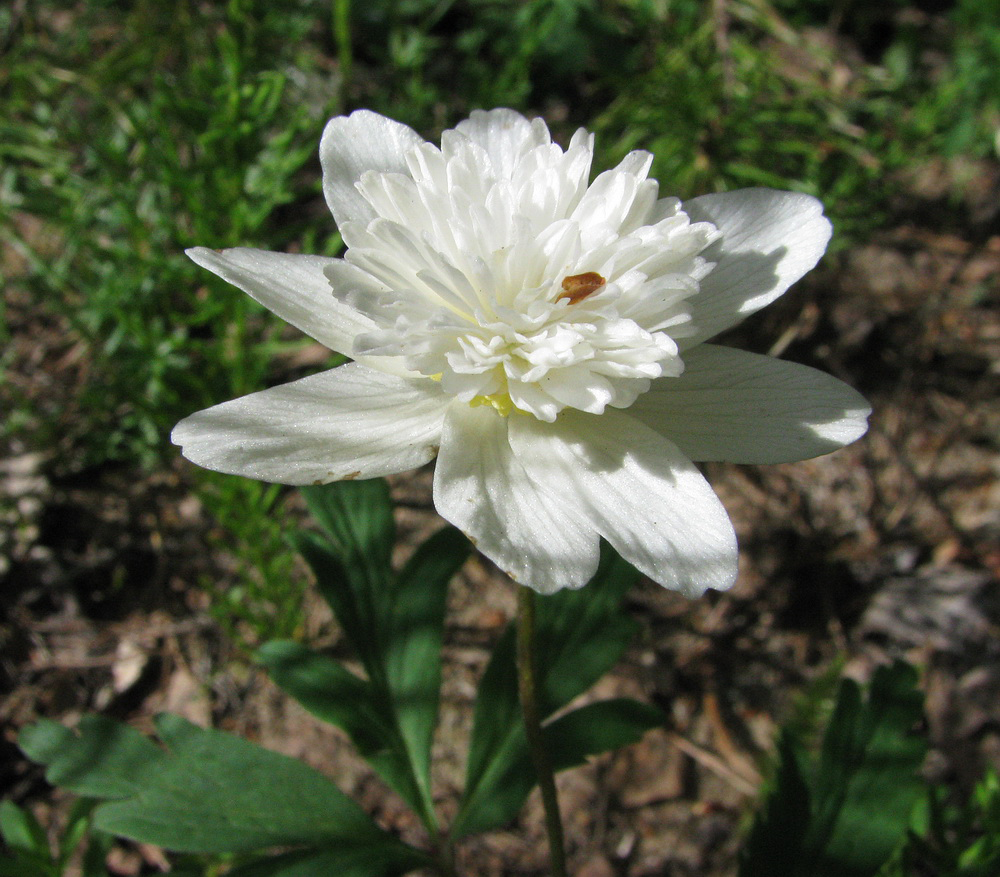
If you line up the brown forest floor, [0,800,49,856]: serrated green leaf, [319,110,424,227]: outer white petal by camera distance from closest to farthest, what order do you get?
[319,110,424,227]: outer white petal
[0,800,49,856]: serrated green leaf
the brown forest floor

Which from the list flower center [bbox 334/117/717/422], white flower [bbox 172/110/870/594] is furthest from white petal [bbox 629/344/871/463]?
flower center [bbox 334/117/717/422]

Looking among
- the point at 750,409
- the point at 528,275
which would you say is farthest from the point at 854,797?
the point at 528,275

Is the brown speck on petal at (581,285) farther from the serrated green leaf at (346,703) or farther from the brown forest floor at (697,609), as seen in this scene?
the brown forest floor at (697,609)

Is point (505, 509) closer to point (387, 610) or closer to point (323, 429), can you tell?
point (323, 429)

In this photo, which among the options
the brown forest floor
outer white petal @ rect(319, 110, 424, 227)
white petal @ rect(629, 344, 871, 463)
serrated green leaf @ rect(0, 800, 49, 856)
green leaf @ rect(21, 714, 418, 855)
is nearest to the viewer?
white petal @ rect(629, 344, 871, 463)

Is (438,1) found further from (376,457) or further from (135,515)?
(376,457)

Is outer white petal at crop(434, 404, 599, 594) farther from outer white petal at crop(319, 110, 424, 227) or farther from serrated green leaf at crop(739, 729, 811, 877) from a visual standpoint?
serrated green leaf at crop(739, 729, 811, 877)
